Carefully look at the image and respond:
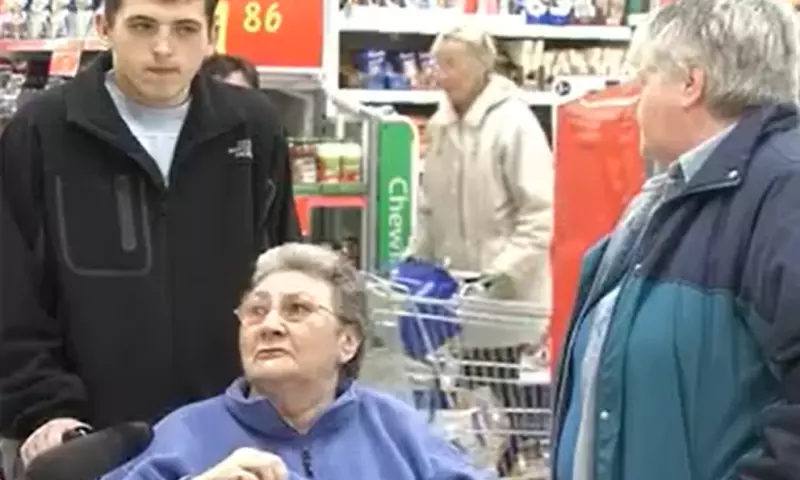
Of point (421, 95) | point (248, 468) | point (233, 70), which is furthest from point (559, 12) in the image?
point (248, 468)

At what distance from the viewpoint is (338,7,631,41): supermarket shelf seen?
22.3 feet

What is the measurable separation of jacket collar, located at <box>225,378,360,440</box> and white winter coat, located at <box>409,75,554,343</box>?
200 cm

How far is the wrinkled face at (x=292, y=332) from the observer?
2498mm

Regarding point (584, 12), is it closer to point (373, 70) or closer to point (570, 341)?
point (373, 70)

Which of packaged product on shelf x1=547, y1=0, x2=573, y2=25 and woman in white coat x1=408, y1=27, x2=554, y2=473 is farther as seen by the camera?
A: packaged product on shelf x1=547, y1=0, x2=573, y2=25

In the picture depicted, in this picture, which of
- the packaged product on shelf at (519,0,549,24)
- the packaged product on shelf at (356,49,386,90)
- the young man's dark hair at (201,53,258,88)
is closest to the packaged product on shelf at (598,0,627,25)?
the packaged product on shelf at (519,0,549,24)

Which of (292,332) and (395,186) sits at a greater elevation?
(292,332)

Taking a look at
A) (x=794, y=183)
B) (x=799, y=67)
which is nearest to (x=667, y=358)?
(x=794, y=183)

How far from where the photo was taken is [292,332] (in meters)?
2.53

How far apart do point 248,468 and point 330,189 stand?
3.63m

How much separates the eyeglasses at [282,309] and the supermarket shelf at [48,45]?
299cm

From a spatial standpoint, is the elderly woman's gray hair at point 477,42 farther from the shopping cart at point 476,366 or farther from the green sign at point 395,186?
the shopping cart at point 476,366

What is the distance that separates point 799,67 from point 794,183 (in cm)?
25

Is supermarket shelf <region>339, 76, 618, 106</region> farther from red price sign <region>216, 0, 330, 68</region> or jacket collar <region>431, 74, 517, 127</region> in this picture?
jacket collar <region>431, 74, 517, 127</region>
